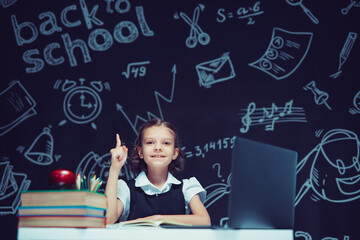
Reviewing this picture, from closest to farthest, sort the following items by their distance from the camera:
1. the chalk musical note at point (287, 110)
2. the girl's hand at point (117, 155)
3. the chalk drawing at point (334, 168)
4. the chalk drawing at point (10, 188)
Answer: the girl's hand at point (117, 155)
the chalk drawing at point (334, 168)
the chalk musical note at point (287, 110)
the chalk drawing at point (10, 188)

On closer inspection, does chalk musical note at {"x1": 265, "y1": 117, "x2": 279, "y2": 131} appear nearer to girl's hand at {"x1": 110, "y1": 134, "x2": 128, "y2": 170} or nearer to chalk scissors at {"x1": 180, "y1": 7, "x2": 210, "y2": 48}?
chalk scissors at {"x1": 180, "y1": 7, "x2": 210, "y2": 48}

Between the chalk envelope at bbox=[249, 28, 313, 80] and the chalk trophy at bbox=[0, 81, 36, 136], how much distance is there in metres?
1.58

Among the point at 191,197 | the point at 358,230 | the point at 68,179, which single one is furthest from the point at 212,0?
the point at 68,179

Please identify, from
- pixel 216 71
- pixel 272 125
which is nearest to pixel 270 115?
pixel 272 125

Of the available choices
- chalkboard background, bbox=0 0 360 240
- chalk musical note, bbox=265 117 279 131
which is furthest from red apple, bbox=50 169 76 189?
chalk musical note, bbox=265 117 279 131

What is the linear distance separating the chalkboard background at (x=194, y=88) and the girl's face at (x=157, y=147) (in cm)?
73

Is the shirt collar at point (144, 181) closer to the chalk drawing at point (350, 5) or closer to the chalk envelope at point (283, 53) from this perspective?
the chalk envelope at point (283, 53)

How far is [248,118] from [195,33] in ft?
2.26

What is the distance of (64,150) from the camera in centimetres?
304

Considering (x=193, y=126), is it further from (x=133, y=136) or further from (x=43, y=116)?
(x=43, y=116)

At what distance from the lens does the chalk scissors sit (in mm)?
2984

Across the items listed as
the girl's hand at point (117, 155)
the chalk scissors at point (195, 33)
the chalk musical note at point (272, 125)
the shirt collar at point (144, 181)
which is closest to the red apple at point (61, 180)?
the girl's hand at point (117, 155)

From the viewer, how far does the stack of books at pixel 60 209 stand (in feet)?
3.86

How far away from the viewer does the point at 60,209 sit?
119cm
